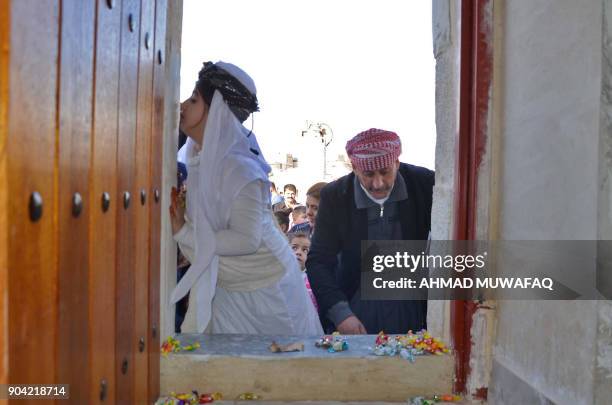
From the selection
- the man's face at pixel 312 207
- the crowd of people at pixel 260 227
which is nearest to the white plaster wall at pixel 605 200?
the crowd of people at pixel 260 227

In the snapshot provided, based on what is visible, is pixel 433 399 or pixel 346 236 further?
pixel 346 236

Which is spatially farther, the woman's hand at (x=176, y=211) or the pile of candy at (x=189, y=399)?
the woman's hand at (x=176, y=211)

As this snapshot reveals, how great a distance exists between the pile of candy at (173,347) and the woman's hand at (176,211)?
18.2 inches

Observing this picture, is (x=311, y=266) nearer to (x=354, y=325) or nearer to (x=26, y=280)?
(x=354, y=325)

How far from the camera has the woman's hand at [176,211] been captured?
2.44 meters

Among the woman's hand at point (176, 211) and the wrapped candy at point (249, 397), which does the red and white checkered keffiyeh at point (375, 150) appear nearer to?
the woman's hand at point (176, 211)

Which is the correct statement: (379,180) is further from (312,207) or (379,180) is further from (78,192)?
(78,192)

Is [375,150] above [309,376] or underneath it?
above

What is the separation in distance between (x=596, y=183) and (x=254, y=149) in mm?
1711

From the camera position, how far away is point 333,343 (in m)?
2.38

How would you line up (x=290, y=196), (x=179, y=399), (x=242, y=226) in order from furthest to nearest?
(x=290, y=196) → (x=242, y=226) → (x=179, y=399)

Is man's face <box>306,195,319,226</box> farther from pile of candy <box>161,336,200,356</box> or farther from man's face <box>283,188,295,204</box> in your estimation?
man's face <box>283,188,295,204</box>

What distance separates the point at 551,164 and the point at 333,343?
1.14 metres

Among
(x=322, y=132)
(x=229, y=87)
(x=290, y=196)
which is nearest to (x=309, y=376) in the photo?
(x=229, y=87)
